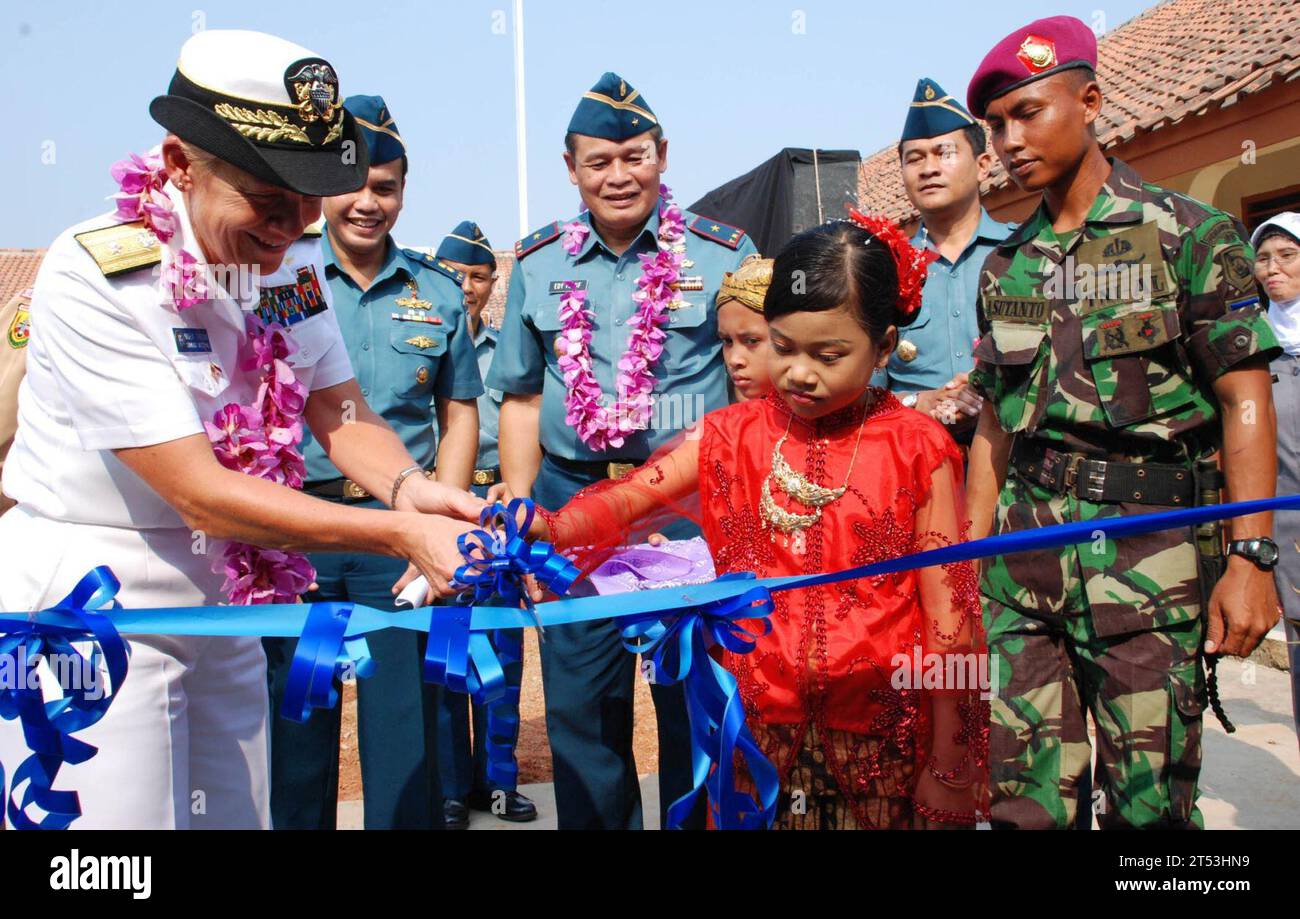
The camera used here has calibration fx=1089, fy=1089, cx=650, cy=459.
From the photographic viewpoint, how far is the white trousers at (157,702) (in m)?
2.20

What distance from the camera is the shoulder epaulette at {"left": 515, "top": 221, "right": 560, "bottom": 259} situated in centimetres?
420

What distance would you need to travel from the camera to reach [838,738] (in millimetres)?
2562

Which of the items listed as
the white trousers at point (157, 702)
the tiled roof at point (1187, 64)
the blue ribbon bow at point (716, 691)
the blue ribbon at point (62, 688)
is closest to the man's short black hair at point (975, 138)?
the blue ribbon bow at point (716, 691)

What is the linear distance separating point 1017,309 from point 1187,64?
11.2m

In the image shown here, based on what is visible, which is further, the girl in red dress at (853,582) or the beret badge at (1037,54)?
the beret badge at (1037,54)

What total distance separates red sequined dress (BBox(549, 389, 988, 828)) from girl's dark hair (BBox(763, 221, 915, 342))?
25 centimetres

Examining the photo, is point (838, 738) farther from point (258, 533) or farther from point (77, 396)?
point (77, 396)

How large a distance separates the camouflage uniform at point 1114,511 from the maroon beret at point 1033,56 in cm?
34

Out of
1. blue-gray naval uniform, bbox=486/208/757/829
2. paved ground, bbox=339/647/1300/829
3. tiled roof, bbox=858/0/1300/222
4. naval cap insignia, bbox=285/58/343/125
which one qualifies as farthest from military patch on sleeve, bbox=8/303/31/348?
tiled roof, bbox=858/0/1300/222

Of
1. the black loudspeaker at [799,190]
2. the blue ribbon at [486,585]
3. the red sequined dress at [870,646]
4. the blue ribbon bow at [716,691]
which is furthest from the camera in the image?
the black loudspeaker at [799,190]

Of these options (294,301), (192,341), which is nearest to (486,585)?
(192,341)

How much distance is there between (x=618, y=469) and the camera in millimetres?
3854

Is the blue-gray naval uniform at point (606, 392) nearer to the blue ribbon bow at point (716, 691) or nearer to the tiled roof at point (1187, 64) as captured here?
the blue ribbon bow at point (716, 691)
